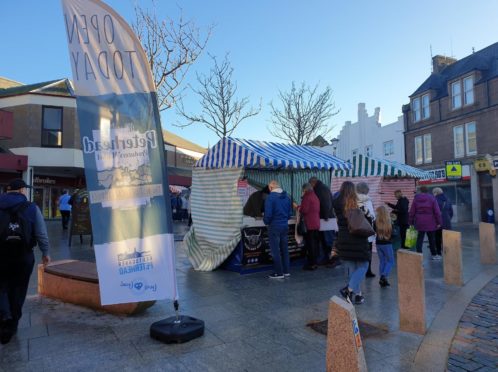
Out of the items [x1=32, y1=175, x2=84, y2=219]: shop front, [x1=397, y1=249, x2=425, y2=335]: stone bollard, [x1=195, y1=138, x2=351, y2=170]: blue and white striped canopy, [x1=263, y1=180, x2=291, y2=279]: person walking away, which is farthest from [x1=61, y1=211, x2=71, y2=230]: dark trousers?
[x1=397, y1=249, x2=425, y2=335]: stone bollard

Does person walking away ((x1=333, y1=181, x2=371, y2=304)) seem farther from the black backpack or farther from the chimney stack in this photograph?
the chimney stack

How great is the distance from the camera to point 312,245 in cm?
823

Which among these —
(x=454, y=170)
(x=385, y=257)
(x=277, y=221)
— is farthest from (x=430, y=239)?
(x=454, y=170)

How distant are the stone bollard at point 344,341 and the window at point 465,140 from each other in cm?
2366

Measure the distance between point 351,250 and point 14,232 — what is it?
4.03m

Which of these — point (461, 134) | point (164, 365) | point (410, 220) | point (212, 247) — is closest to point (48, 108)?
point (212, 247)

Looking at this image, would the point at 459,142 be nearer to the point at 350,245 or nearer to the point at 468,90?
the point at 468,90

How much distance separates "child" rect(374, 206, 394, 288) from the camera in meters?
6.41

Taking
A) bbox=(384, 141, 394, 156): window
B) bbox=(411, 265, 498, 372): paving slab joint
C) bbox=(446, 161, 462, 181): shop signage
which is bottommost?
bbox=(411, 265, 498, 372): paving slab joint

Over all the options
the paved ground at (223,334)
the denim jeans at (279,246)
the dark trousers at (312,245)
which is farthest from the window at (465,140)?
the denim jeans at (279,246)

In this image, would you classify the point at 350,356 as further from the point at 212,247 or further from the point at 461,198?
the point at 461,198

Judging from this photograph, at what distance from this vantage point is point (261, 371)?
3.50m

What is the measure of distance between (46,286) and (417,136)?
26.7 m

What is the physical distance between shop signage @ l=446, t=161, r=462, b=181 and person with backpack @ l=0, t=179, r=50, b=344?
945 inches
